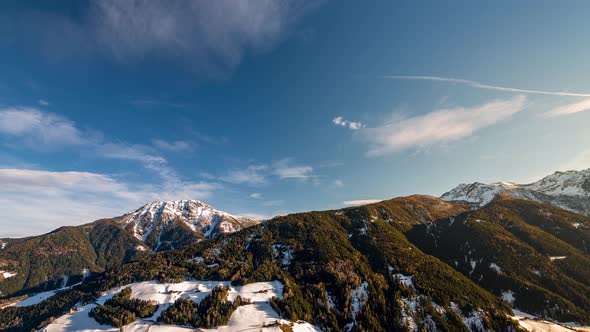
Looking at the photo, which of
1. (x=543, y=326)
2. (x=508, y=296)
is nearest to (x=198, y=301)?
(x=543, y=326)

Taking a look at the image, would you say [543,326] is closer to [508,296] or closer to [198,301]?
[508,296]

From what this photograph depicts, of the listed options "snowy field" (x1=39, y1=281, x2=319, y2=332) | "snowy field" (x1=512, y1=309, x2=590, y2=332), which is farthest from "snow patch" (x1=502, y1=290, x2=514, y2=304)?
"snowy field" (x1=39, y1=281, x2=319, y2=332)

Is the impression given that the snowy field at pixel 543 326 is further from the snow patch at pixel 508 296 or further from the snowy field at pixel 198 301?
the snowy field at pixel 198 301

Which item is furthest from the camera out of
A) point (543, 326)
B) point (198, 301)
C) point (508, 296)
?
point (508, 296)

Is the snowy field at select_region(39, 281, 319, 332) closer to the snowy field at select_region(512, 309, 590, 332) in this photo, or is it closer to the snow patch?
the snowy field at select_region(512, 309, 590, 332)

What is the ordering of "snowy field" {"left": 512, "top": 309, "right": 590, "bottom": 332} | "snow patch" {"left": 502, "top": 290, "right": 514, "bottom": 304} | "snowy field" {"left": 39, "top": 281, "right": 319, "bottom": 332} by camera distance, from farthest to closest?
"snow patch" {"left": 502, "top": 290, "right": 514, "bottom": 304}, "snowy field" {"left": 39, "top": 281, "right": 319, "bottom": 332}, "snowy field" {"left": 512, "top": 309, "right": 590, "bottom": 332}

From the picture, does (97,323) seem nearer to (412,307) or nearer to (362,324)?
(362,324)

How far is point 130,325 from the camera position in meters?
161

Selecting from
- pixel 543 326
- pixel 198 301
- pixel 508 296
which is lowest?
pixel 543 326

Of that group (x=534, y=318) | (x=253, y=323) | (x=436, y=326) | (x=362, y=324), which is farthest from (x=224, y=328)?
(x=534, y=318)

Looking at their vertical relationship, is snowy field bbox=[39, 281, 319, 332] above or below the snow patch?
above

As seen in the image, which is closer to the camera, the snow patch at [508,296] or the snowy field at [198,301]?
the snowy field at [198,301]

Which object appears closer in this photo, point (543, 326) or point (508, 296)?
point (543, 326)

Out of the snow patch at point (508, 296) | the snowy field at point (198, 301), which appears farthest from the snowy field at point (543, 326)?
the snowy field at point (198, 301)
